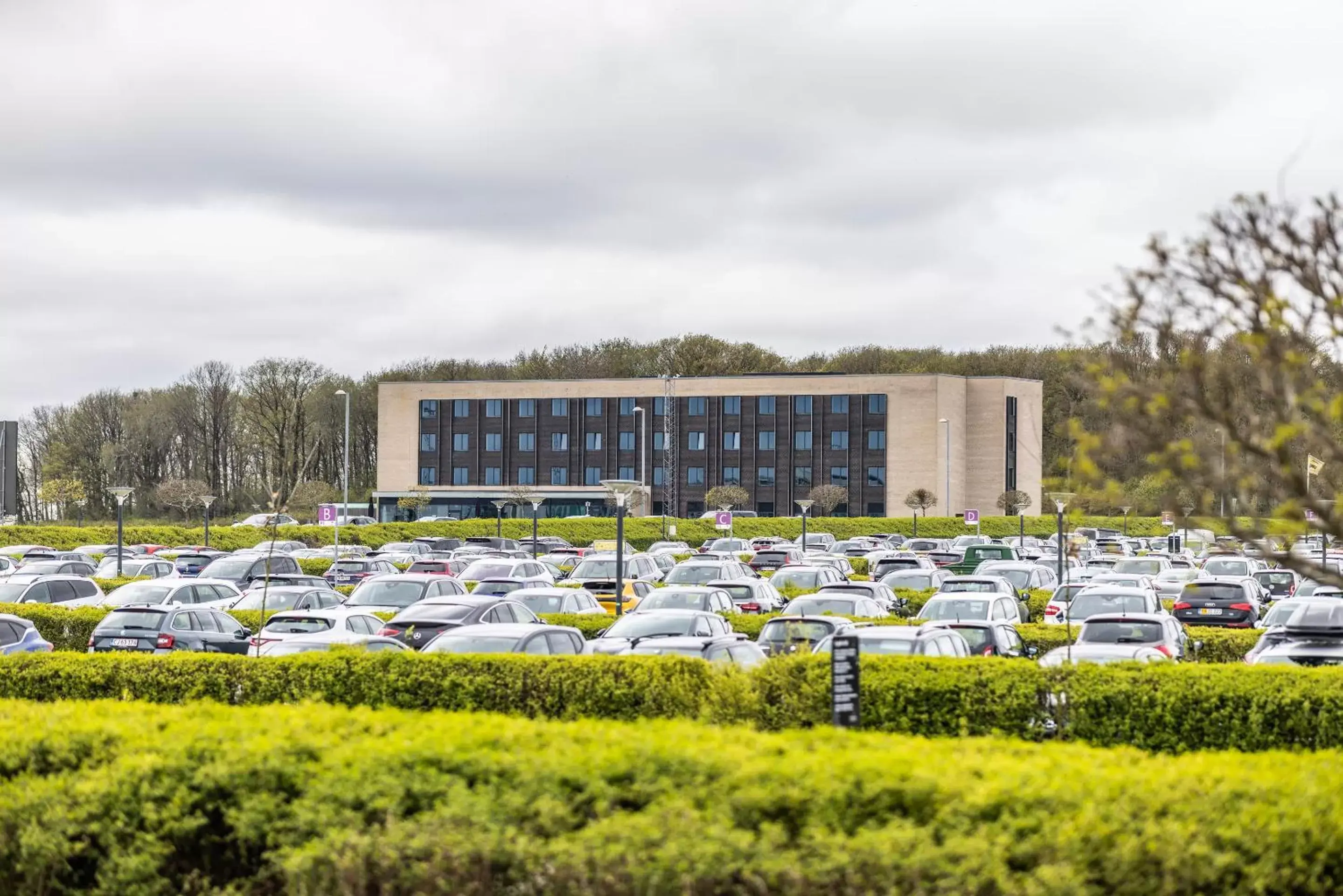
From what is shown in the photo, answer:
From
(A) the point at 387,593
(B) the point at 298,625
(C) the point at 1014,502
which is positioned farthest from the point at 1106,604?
(C) the point at 1014,502

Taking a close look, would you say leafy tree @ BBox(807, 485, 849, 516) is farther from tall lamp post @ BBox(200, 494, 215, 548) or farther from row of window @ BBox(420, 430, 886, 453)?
tall lamp post @ BBox(200, 494, 215, 548)

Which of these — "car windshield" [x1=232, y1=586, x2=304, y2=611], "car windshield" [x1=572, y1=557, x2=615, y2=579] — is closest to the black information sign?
"car windshield" [x1=232, y1=586, x2=304, y2=611]

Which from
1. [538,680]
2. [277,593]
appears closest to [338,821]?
[538,680]

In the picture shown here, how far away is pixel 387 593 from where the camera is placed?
27.5m

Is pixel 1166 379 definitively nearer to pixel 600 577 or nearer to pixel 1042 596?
pixel 1042 596

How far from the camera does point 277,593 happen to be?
25875mm

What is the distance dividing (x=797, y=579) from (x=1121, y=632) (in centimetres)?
1272

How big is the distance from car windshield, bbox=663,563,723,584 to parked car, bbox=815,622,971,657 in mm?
14845

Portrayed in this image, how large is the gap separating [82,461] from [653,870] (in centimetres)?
10976

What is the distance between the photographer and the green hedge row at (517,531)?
5822 cm

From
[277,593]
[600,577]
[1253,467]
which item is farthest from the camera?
[600,577]

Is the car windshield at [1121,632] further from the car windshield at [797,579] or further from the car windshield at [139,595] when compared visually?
the car windshield at [139,595]

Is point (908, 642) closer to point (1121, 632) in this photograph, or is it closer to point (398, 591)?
point (1121, 632)

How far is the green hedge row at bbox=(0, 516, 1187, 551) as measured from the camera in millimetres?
58219
